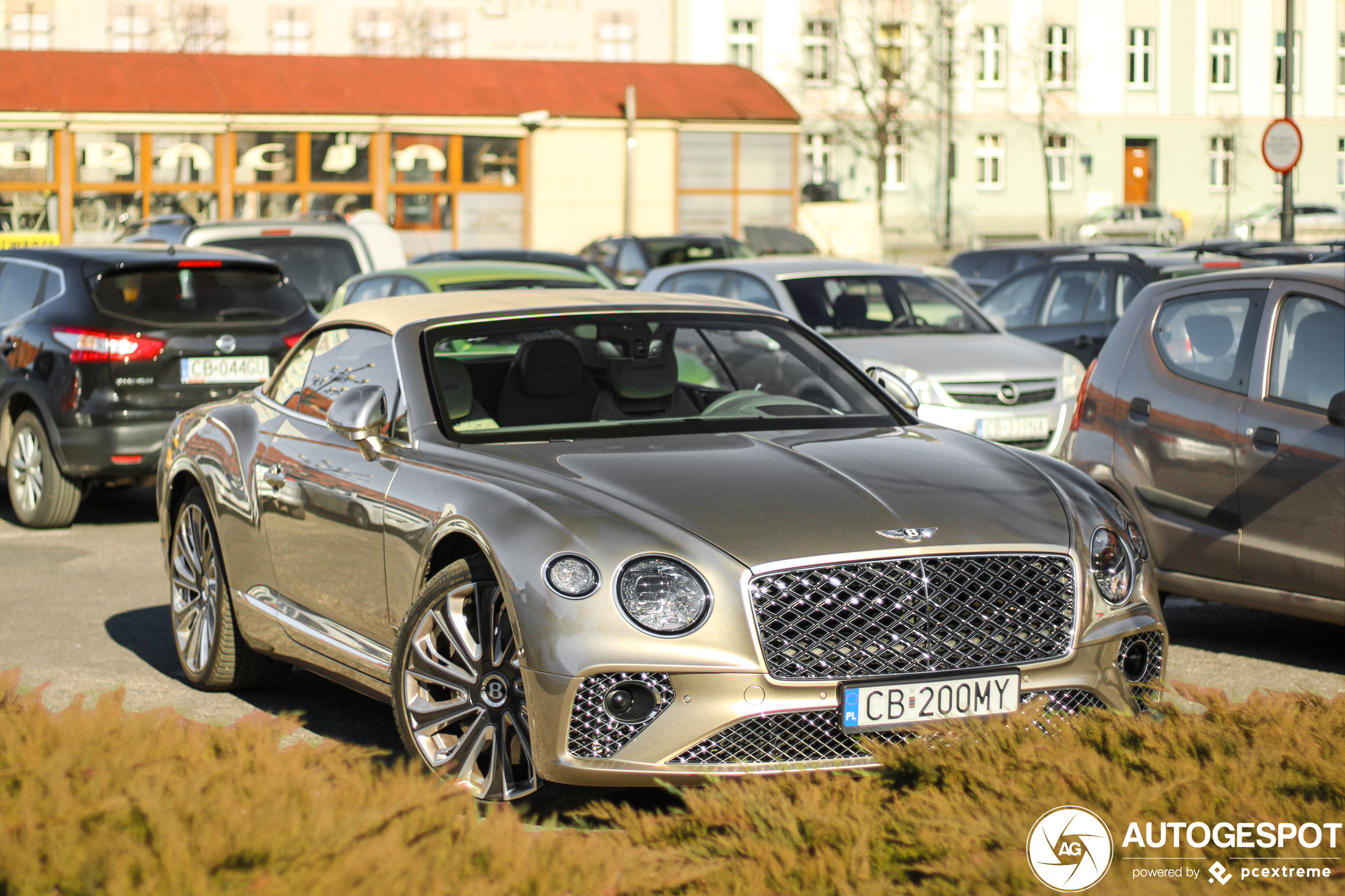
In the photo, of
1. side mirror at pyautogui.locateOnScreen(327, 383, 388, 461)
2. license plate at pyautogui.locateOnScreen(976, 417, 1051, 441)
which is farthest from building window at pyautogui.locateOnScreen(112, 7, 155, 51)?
side mirror at pyautogui.locateOnScreen(327, 383, 388, 461)

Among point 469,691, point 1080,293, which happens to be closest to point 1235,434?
point 469,691

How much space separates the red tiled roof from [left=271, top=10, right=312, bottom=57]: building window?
21.5m

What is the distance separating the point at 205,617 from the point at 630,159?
31321 mm

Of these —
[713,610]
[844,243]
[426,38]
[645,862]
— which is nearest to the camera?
[645,862]

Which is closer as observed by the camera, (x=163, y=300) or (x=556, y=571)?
(x=556, y=571)

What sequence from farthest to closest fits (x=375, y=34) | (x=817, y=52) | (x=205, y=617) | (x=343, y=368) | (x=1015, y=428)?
(x=817, y=52), (x=375, y=34), (x=1015, y=428), (x=205, y=617), (x=343, y=368)

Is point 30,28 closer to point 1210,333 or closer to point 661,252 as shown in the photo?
point 661,252

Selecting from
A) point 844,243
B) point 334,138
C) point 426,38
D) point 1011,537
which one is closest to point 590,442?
point 1011,537

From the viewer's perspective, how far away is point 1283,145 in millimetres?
19906

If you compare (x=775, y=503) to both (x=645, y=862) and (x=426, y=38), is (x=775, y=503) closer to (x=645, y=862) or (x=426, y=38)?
(x=645, y=862)

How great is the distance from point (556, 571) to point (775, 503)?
64cm

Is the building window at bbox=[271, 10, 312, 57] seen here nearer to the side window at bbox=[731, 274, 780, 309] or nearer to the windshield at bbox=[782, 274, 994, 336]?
the side window at bbox=[731, 274, 780, 309]

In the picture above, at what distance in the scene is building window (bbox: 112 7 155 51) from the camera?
58.0 meters

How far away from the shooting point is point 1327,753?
344 cm
